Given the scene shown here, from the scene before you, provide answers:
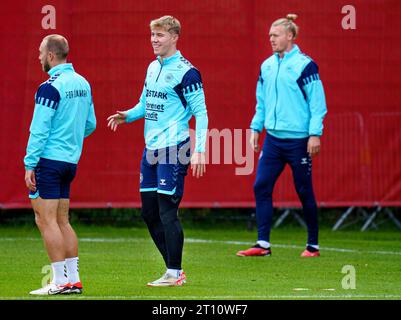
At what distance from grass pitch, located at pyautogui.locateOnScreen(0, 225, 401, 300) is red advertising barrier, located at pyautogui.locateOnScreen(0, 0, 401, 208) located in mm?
559

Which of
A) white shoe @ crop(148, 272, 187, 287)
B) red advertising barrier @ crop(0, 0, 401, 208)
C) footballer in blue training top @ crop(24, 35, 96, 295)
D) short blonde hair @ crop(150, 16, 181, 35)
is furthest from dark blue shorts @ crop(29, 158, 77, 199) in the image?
red advertising barrier @ crop(0, 0, 401, 208)

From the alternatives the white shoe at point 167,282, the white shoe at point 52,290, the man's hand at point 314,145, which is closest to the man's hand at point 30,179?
the white shoe at point 52,290

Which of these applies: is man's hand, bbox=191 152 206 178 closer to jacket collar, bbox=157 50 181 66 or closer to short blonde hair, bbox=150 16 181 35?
jacket collar, bbox=157 50 181 66

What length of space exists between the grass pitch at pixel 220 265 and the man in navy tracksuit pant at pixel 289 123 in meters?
0.40

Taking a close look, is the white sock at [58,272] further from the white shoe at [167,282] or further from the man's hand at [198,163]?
Answer: the man's hand at [198,163]

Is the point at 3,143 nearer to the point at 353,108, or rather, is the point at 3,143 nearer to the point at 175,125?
the point at 353,108

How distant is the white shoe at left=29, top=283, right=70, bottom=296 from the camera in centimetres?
758

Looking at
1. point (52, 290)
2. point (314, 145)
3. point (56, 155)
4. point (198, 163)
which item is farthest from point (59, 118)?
point (314, 145)

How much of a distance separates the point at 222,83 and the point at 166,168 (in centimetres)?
512

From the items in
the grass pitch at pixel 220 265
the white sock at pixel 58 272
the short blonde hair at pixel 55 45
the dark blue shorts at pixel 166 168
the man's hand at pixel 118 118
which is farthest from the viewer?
the man's hand at pixel 118 118

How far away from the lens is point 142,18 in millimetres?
13016

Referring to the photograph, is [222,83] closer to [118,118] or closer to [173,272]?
[118,118]

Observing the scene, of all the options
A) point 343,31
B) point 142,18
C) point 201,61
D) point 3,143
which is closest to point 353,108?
point 343,31

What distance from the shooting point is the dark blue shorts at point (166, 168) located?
816 cm
